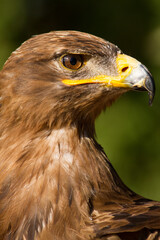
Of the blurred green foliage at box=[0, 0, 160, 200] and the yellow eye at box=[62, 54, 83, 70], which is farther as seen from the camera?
the blurred green foliage at box=[0, 0, 160, 200]

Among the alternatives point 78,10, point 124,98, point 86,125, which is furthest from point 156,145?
point 86,125

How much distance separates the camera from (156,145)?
4688 millimetres

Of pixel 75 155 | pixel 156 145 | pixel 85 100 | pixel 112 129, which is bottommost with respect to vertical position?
pixel 156 145

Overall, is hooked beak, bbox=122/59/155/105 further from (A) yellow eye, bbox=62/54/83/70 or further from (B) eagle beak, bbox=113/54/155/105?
(A) yellow eye, bbox=62/54/83/70

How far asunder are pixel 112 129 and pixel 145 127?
0.31 meters

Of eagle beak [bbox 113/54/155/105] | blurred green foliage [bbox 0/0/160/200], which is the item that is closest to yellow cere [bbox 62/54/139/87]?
eagle beak [bbox 113/54/155/105]

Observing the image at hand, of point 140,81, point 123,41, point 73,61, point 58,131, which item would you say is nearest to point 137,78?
point 140,81

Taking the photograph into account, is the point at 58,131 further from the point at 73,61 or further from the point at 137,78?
the point at 137,78

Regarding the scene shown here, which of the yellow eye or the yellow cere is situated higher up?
the yellow eye

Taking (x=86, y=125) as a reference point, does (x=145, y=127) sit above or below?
below

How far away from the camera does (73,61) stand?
2.34m

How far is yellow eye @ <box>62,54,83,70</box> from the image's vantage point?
2330 mm

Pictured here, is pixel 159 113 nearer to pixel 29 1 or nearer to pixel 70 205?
pixel 29 1

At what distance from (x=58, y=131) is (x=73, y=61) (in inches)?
13.5
